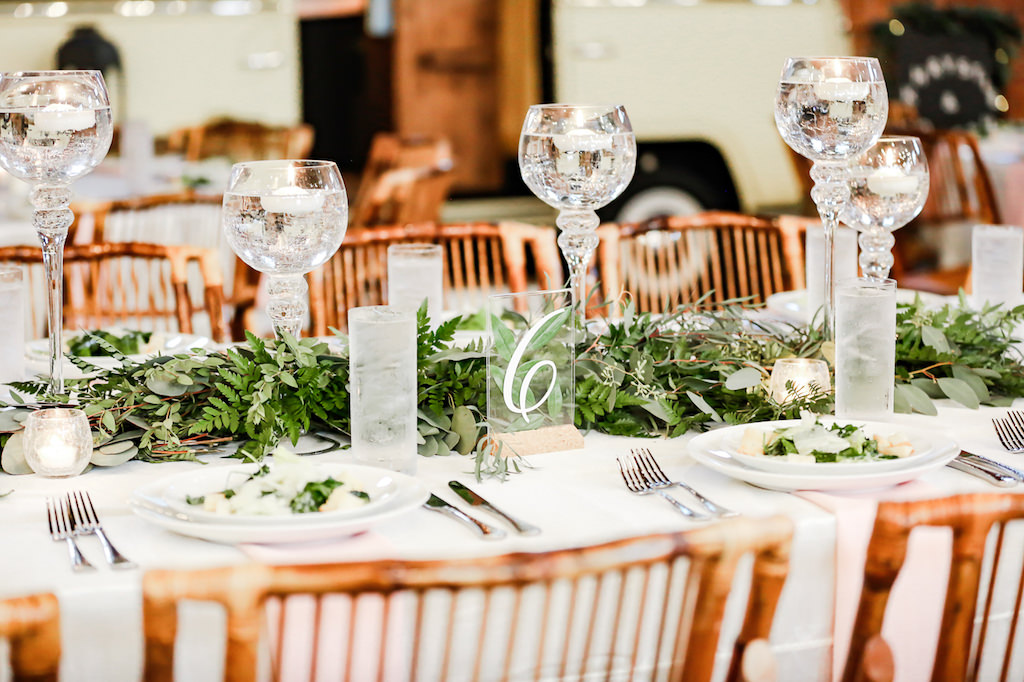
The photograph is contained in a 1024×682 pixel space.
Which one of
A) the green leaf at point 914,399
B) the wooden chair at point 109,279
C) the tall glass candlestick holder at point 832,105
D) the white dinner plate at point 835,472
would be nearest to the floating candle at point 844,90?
the tall glass candlestick holder at point 832,105

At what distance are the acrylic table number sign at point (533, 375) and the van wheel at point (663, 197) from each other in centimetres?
394

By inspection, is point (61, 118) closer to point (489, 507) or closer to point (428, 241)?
point (489, 507)

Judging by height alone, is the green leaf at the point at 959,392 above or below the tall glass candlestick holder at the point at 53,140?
below

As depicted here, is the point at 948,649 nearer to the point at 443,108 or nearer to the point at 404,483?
the point at 404,483

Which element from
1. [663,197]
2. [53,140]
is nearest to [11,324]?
[53,140]

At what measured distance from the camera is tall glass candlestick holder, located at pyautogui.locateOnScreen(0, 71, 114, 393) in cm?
111

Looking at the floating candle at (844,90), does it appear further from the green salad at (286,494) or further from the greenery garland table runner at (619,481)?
the green salad at (286,494)

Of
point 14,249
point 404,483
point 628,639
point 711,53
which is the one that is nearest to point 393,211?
point 14,249

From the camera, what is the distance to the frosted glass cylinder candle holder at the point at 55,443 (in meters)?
1.04

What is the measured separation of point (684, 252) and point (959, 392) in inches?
39.4

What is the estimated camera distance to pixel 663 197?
16.8 ft

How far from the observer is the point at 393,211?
3332 millimetres

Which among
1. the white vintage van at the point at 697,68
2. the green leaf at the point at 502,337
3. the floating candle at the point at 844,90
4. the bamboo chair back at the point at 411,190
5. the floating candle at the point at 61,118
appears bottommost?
the green leaf at the point at 502,337

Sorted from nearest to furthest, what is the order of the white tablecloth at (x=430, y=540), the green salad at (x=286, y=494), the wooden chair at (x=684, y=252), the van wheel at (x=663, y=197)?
the white tablecloth at (x=430, y=540) → the green salad at (x=286, y=494) → the wooden chair at (x=684, y=252) → the van wheel at (x=663, y=197)
